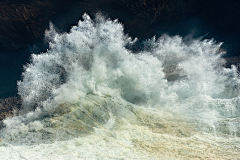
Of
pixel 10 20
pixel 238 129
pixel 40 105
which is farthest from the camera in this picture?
pixel 10 20

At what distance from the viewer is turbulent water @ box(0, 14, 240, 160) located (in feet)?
14.0

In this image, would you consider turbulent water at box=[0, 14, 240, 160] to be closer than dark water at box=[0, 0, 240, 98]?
Yes

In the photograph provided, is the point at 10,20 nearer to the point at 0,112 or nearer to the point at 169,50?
the point at 0,112

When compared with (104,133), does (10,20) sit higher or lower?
higher

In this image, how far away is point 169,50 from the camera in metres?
9.31

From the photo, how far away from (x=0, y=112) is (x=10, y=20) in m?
5.77

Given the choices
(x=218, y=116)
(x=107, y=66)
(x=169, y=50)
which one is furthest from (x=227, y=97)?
(x=107, y=66)

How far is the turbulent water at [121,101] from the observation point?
426cm

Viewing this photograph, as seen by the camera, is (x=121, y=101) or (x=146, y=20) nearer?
(x=121, y=101)

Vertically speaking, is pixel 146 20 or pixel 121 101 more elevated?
pixel 146 20

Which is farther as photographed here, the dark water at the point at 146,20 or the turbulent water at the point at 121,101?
the dark water at the point at 146,20

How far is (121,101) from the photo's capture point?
6.47 m

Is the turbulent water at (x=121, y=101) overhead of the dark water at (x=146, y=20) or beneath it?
beneath

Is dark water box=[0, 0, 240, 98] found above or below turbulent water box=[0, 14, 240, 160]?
above
